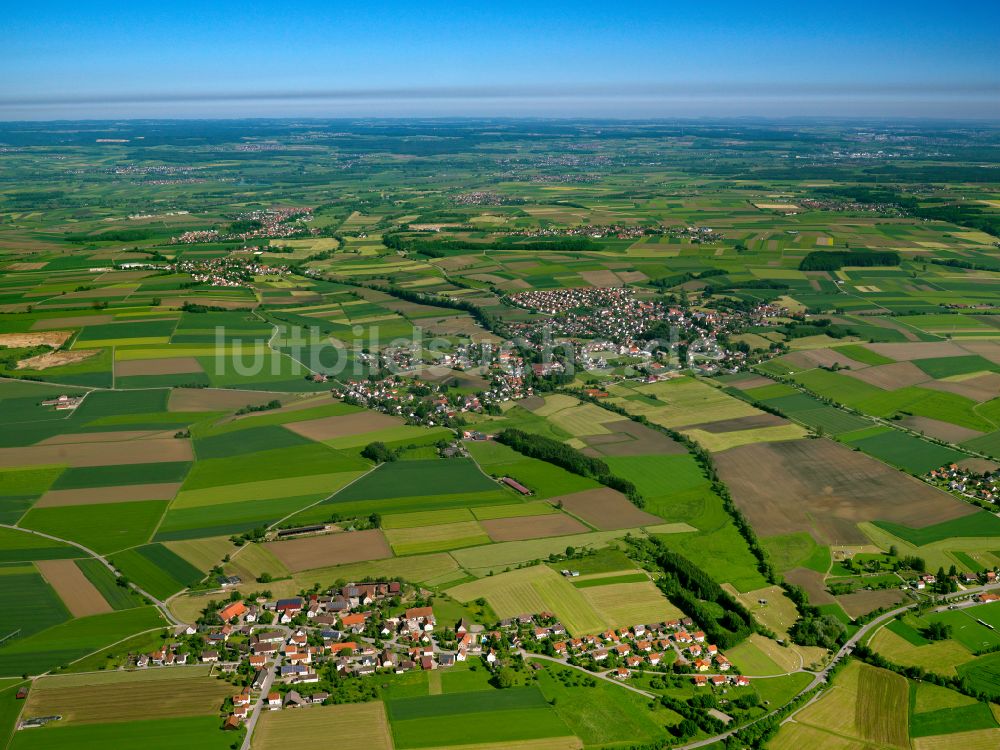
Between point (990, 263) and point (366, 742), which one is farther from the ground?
point (990, 263)

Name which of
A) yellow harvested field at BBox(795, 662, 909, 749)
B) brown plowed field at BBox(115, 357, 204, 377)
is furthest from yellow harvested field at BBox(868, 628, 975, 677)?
brown plowed field at BBox(115, 357, 204, 377)

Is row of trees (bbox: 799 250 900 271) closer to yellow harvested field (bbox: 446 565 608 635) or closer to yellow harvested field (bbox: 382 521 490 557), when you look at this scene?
yellow harvested field (bbox: 382 521 490 557)

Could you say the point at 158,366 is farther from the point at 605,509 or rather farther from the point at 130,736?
the point at 130,736

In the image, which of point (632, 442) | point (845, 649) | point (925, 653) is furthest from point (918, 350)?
point (845, 649)

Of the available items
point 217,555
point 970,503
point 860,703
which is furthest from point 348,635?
point 970,503

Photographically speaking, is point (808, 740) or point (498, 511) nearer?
point (808, 740)

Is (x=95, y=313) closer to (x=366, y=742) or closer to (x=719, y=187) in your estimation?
(x=366, y=742)
